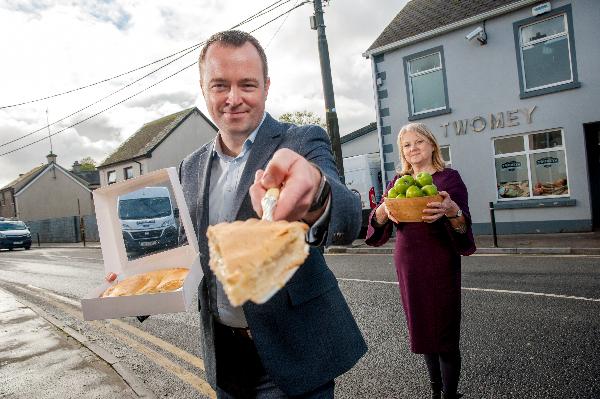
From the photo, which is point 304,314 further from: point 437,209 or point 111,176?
point 111,176

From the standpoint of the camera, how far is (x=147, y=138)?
3372cm

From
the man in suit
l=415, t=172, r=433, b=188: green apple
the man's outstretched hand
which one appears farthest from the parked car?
the man's outstretched hand

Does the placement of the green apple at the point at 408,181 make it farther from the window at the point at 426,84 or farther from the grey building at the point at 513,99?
the window at the point at 426,84

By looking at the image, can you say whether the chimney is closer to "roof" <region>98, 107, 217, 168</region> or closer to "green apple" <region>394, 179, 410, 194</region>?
"roof" <region>98, 107, 217, 168</region>

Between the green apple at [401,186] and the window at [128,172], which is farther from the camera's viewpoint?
the window at [128,172]

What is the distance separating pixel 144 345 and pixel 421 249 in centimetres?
400

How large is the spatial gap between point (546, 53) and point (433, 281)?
12.4 m

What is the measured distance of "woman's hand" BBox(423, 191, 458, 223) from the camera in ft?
9.52

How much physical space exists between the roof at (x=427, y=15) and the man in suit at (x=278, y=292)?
1355cm

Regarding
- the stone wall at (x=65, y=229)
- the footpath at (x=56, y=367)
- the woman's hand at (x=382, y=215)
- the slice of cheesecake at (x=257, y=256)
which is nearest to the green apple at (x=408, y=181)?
the woman's hand at (x=382, y=215)

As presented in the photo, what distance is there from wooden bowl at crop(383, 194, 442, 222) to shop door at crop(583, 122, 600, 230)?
11.8 meters

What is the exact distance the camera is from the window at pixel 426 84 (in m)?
14.5

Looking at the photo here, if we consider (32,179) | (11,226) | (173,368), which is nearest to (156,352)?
(173,368)

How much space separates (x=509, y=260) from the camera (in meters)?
9.12
